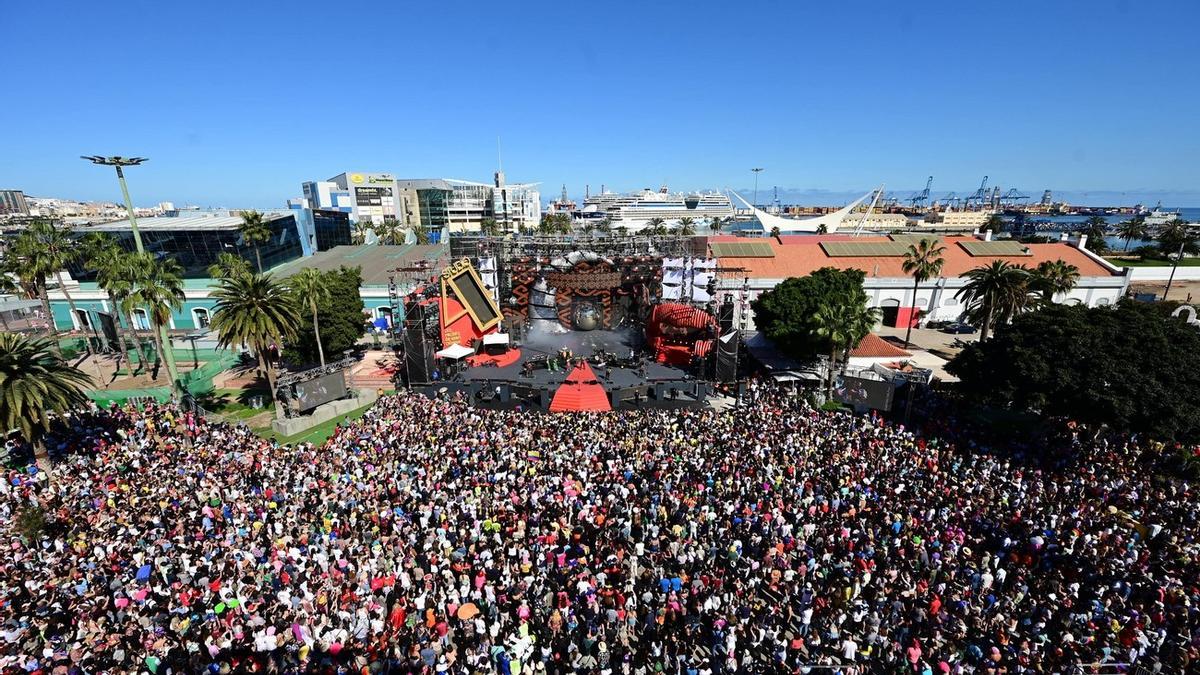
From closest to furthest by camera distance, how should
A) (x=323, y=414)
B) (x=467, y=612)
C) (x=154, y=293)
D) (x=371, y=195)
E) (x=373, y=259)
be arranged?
(x=467, y=612) → (x=154, y=293) → (x=323, y=414) → (x=373, y=259) → (x=371, y=195)

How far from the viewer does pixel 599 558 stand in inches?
608

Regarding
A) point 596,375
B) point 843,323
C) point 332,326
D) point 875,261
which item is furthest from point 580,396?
point 875,261

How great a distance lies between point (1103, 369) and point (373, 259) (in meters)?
62.9

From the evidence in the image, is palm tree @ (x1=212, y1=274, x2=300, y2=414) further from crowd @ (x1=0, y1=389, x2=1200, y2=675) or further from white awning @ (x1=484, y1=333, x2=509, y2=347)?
white awning @ (x1=484, y1=333, x2=509, y2=347)

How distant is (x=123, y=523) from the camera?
16.4 metres

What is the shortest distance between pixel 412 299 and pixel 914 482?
2906 cm

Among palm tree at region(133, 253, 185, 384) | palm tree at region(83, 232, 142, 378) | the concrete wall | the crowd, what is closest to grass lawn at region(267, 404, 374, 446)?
the concrete wall

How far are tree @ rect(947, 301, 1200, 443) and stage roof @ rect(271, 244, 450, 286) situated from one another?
48203 mm

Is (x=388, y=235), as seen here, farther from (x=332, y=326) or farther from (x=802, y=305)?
(x=802, y=305)

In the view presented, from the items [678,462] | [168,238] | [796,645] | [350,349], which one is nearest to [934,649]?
[796,645]

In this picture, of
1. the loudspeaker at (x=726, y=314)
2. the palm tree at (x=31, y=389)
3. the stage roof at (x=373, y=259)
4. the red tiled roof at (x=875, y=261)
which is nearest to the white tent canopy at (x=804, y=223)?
the red tiled roof at (x=875, y=261)

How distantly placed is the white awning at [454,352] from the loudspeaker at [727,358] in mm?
15269

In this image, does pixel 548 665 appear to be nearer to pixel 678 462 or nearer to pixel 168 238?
pixel 678 462

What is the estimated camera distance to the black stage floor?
29281 mm
